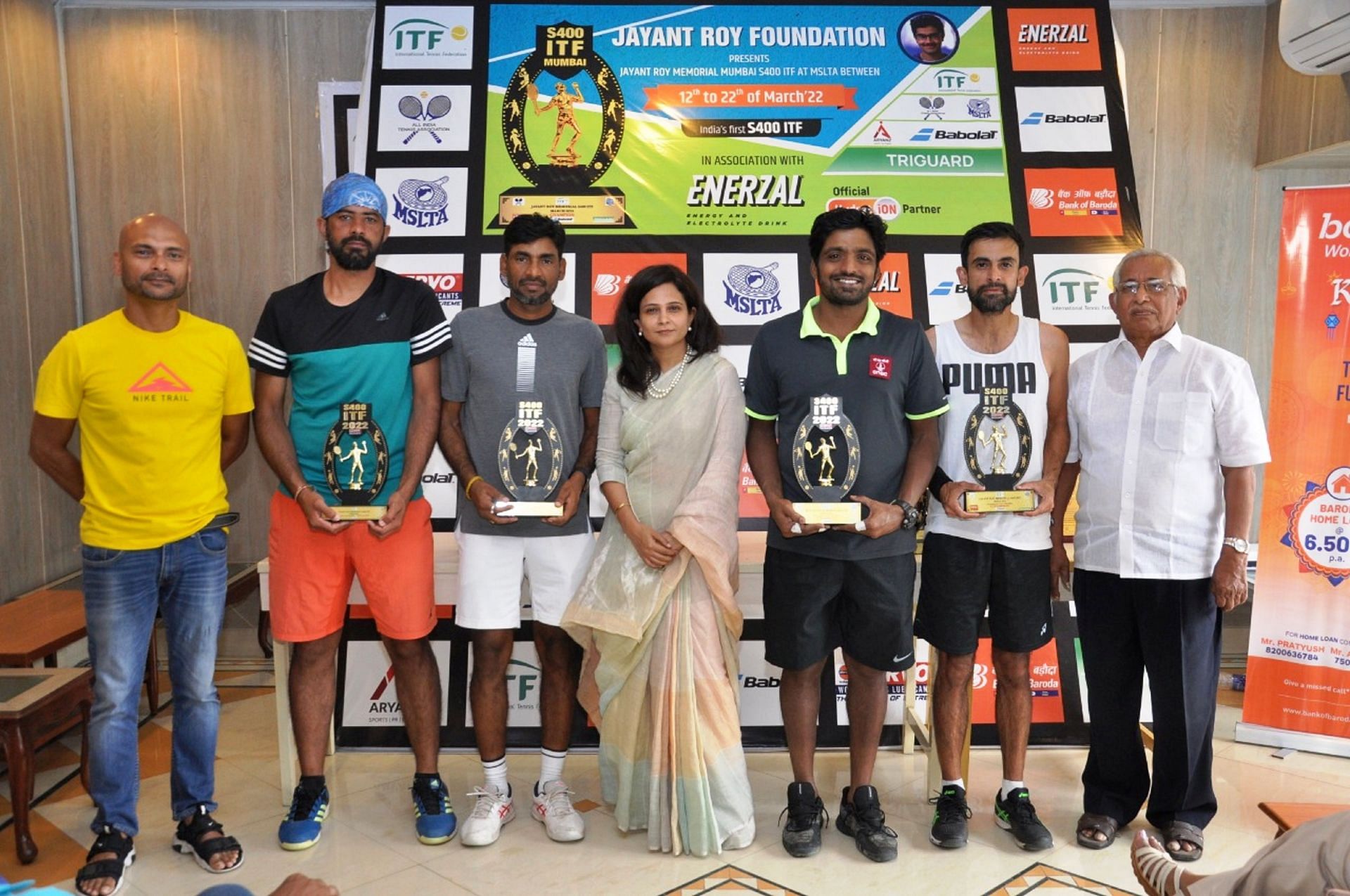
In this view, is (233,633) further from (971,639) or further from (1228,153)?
(1228,153)

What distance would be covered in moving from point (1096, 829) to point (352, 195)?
9.47 ft

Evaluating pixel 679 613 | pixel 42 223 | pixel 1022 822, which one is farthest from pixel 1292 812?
pixel 42 223

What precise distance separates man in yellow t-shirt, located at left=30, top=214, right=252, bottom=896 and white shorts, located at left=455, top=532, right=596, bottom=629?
708 mm

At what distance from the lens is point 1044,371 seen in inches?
120

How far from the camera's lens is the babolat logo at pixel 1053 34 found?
4.41 meters

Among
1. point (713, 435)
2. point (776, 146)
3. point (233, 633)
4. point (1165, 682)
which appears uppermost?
point (776, 146)

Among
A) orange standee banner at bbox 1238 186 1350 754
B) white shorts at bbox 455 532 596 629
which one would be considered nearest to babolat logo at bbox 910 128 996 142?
orange standee banner at bbox 1238 186 1350 754

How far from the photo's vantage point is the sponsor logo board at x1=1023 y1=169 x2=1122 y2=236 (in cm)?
423

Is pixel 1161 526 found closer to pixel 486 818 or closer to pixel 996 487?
pixel 996 487

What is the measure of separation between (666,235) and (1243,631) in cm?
342

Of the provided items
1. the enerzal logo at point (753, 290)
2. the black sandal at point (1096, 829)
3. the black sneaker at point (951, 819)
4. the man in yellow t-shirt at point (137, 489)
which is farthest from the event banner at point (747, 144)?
the black sandal at point (1096, 829)

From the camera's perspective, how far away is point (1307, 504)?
3.91 m

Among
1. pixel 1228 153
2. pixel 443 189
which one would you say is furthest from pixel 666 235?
pixel 1228 153

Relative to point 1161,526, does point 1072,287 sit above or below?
above
